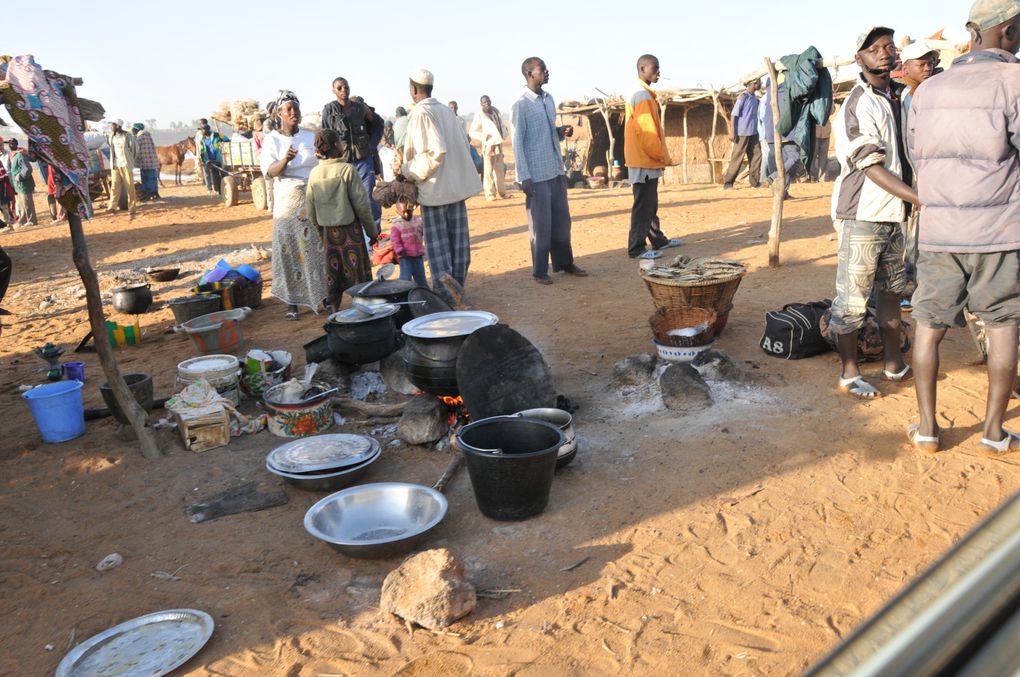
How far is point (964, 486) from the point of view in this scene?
11.6 ft

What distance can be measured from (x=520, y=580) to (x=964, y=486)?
2143mm

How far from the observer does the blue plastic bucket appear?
4.72 metres

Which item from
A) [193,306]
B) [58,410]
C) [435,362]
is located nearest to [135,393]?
[58,410]

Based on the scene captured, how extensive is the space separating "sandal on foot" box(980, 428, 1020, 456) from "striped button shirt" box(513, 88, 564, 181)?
505cm

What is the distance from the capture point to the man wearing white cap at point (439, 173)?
22.0ft

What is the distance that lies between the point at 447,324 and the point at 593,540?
6.06ft

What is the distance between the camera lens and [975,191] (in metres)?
3.39

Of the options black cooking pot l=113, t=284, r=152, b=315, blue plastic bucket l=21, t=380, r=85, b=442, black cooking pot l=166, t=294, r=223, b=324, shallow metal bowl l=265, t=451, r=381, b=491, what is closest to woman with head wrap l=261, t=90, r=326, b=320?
black cooking pot l=166, t=294, r=223, b=324

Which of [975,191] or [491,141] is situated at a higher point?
[491,141]

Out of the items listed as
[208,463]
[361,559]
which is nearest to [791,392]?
[361,559]

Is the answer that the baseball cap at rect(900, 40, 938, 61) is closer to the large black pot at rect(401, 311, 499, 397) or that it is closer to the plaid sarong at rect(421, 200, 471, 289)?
the large black pot at rect(401, 311, 499, 397)

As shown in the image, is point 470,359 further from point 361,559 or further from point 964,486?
point 964,486

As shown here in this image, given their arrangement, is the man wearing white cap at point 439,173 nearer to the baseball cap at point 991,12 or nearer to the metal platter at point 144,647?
the baseball cap at point 991,12

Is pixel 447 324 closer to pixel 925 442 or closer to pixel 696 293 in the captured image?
pixel 696 293
